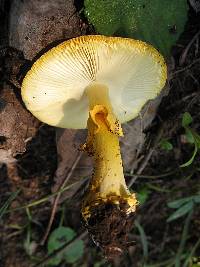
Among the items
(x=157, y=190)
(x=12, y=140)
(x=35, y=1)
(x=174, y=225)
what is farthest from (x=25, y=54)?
(x=174, y=225)

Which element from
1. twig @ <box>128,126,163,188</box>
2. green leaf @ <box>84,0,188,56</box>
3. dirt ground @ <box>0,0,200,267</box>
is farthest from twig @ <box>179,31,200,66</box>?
twig @ <box>128,126,163,188</box>

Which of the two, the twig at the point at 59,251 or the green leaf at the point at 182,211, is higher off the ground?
the green leaf at the point at 182,211

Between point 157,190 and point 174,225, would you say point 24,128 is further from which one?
A: point 174,225

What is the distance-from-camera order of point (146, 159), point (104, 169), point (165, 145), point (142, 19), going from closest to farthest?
point (104, 169) → point (142, 19) → point (165, 145) → point (146, 159)

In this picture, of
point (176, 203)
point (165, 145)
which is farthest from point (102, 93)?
point (176, 203)

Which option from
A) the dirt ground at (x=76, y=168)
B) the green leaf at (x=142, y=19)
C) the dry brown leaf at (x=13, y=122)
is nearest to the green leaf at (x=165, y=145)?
the dirt ground at (x=76, y=168)

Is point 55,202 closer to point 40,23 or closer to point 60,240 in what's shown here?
point 60,240

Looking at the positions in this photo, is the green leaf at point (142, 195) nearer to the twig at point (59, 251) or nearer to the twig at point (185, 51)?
the twig at point (59, 251)
